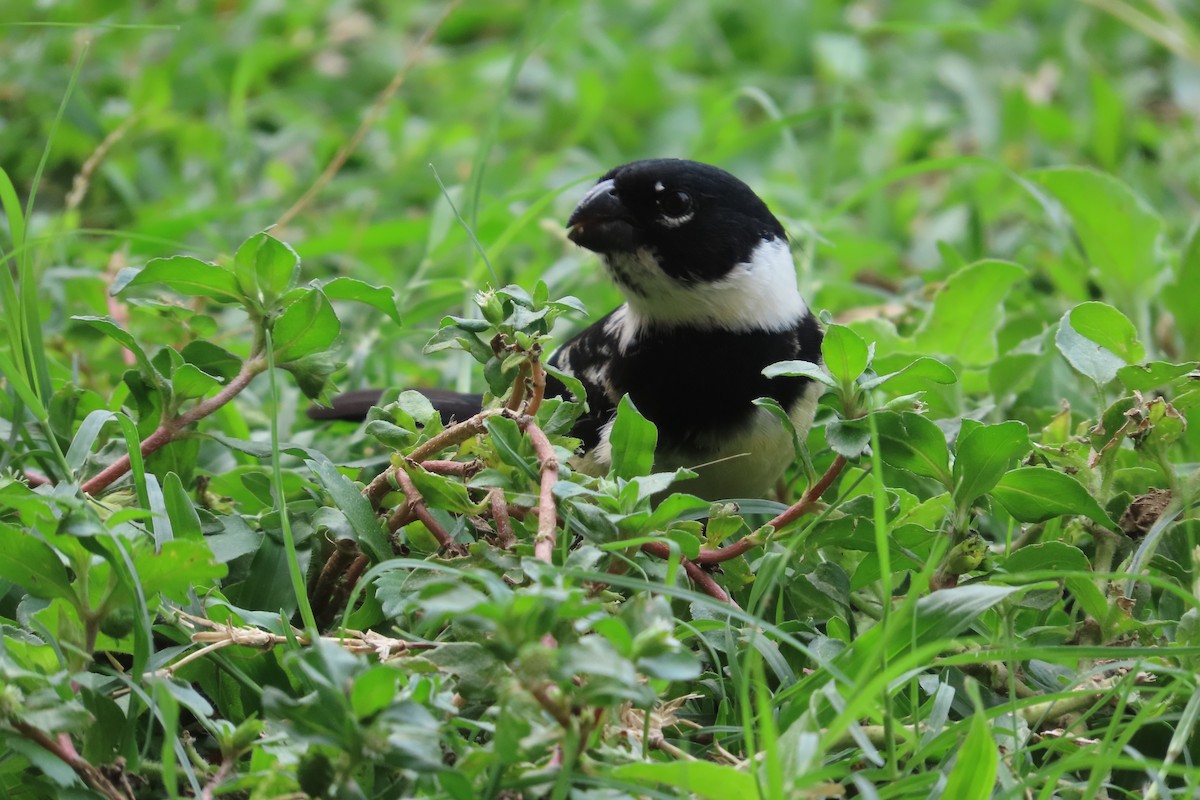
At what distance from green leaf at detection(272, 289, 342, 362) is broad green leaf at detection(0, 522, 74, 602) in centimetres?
42

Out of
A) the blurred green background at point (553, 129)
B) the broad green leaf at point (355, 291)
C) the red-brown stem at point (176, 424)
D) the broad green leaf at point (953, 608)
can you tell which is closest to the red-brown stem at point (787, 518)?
the broad green leaf at point (953, 608)

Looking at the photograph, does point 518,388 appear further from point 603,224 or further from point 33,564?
point 603,224

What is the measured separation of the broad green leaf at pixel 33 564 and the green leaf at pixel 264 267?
432 millimetres

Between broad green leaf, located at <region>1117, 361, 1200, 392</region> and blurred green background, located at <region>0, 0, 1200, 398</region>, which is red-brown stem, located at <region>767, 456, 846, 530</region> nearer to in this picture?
broad green leaf, located at <region>1117, 361, 1200, 392</region>

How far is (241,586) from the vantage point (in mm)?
1816

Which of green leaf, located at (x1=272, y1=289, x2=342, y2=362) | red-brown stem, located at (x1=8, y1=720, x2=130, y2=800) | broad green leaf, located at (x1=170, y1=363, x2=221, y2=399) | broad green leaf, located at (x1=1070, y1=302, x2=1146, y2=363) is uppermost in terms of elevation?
green leaf, located at (x1=272, y1=289, x2=342, y2=362)

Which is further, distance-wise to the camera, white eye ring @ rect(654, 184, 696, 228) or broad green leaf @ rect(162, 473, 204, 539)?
white eye ring @ rect(654, 184, 696, 228)

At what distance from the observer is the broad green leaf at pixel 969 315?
248 centimetres

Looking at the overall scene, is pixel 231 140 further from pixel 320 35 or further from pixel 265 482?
pixel 265 482

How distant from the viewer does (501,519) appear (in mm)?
1648

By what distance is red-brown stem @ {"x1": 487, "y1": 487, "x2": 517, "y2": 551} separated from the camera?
1641 millimetres

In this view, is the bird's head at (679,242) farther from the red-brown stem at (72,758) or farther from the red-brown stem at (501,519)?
the red-brown stem at (72,758)

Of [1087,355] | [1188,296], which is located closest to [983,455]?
[1087,355]

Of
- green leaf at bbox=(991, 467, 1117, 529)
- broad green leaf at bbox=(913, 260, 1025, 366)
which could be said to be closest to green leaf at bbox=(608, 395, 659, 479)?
green leaf at bbox=(991, 467, 1117, 529)
